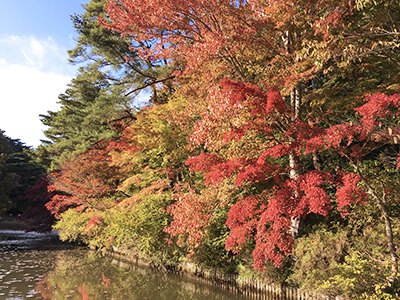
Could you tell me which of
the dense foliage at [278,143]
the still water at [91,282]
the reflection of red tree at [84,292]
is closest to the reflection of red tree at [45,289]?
the still water at [91,282]

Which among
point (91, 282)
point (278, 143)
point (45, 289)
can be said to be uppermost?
point (278, 143)

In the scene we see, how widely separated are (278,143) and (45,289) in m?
8.49

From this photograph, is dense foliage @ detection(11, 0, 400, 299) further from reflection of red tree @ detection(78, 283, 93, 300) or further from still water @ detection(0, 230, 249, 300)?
reflection of red tree @ detection(78, 283, 93, 300)

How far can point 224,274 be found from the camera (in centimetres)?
→ 942

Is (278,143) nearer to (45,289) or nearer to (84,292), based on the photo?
(84,292)

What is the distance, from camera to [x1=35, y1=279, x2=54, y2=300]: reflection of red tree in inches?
324

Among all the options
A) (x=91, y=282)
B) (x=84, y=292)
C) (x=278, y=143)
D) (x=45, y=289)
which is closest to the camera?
(x=278, y=143)

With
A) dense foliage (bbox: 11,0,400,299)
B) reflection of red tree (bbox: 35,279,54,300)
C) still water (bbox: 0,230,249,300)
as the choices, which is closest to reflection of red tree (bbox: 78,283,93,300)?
still water (bbox: 0,230,249,300)

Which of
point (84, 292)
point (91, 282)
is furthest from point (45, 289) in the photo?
point (91, 282)

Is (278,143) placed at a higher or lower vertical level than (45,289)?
higher

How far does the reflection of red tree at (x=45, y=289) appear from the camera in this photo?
8234 mm

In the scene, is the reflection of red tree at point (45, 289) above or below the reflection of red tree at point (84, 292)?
below

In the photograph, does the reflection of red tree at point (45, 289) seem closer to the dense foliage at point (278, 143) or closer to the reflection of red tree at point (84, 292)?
the reflection of red tree at point (84, 292)

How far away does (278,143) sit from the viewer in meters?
8.13
